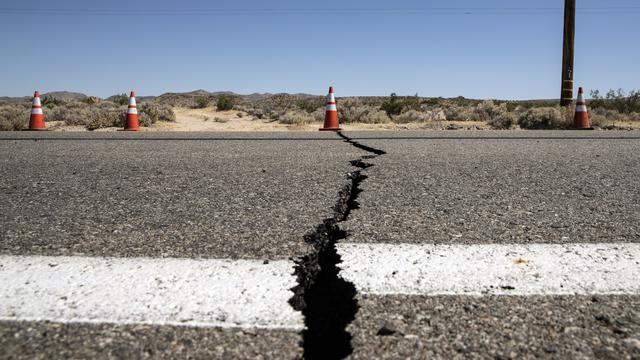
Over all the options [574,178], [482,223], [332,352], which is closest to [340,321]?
[332,352]

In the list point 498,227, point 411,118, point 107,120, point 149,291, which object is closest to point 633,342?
point 498,227

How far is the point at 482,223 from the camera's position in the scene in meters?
2.35

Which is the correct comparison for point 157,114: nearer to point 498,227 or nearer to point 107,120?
point 107,120

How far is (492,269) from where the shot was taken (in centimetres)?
172

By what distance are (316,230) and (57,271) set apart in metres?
0.95

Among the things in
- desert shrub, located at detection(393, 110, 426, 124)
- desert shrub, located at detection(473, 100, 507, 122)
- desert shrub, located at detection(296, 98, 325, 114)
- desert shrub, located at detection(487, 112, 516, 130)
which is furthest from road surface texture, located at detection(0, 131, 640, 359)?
desert shrub, located at detection(296, 98, 325, 114)

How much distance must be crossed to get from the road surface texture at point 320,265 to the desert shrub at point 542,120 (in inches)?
405

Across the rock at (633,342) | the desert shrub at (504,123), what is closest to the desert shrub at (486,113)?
the desert shrub at (504,123)

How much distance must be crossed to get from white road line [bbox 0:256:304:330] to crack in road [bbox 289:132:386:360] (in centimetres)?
4

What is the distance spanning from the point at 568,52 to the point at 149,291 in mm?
14749

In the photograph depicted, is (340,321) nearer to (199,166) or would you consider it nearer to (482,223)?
(482,223)

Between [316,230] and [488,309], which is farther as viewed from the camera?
[316,230]

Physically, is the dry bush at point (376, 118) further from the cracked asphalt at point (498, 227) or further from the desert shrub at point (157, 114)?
the cracked asphalt at point (498, 227)

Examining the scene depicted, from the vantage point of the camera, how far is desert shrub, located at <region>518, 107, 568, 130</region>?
13.2 m
